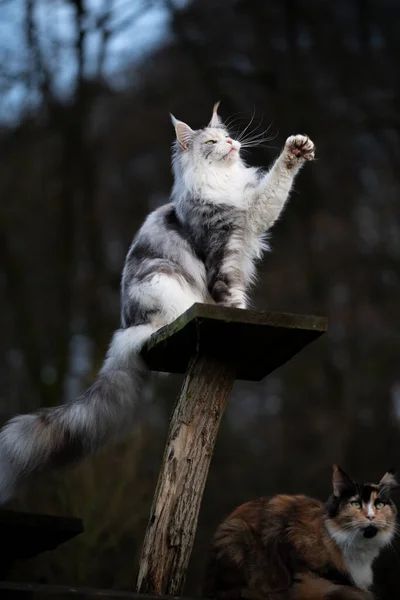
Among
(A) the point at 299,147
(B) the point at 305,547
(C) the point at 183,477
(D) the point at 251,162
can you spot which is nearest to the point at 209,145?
(A) the point at 299,147

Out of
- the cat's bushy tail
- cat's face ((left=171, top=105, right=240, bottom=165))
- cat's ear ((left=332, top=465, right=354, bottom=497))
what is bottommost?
cat's ear ((left=332, top=465, right=354, bottom=497))

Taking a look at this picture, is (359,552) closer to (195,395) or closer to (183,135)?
(195,395)

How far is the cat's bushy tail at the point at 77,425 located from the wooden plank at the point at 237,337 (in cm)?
13

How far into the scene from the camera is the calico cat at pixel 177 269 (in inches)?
147

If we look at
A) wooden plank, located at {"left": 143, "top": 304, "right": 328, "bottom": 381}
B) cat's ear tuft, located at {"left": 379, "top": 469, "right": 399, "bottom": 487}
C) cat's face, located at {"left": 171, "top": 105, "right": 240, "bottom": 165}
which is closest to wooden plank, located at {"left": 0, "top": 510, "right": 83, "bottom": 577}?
wooden plank, located at {"left": 143, "top": 304, "right": 328, "bottom": 381}

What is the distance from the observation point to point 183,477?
3680mm

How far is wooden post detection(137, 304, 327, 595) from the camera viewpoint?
3490mm

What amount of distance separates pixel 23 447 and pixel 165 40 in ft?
27.5

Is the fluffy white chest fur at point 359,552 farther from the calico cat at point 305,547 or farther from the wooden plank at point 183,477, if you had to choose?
the wooden plank at point 183,477

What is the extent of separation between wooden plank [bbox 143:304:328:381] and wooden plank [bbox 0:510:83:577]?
36.9 inches

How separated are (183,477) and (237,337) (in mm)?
613

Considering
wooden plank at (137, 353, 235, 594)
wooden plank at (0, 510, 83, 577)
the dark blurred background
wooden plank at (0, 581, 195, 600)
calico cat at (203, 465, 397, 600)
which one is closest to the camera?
wooden plank at (0, 581, 195, 600)

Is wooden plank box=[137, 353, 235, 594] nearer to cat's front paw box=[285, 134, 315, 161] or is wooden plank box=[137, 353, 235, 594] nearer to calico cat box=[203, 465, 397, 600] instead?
calico cat box=[203, 465, 397, 600]

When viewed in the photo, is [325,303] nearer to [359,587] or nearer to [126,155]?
[126,155]
